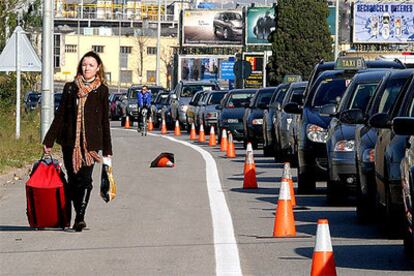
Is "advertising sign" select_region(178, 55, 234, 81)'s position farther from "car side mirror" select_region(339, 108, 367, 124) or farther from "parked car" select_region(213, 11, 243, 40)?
"car side mirror" select_region(339, 108, 367, 124)

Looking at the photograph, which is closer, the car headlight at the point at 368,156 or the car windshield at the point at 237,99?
the car headlight at the point at 368,156

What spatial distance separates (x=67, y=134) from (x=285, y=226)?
8.45ft

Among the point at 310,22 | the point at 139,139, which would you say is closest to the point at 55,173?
the point at 139,139

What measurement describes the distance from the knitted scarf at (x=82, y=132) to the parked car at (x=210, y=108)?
1297 inches

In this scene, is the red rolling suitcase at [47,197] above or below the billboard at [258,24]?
below

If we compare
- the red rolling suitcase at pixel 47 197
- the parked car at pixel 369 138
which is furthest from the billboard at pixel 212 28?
the red rolling suitcase at pixel 47 197

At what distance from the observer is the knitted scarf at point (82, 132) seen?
45.4ft

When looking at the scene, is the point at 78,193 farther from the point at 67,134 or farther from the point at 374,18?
the point at 374,18

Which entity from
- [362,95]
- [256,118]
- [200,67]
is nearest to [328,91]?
[362,95]

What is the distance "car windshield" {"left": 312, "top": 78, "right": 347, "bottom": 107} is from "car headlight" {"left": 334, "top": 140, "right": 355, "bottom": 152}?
11.0 feet

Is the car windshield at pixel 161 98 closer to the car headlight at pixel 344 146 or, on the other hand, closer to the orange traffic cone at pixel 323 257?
the car headlight at pixel 344 146

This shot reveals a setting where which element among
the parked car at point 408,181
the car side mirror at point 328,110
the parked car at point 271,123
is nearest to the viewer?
the parked car at point 408,181

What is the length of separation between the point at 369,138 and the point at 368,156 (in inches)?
12.6

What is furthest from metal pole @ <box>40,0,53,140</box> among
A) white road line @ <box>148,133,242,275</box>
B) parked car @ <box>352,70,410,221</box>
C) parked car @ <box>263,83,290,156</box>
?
parked car @ <box>352,70,410,221</box>
